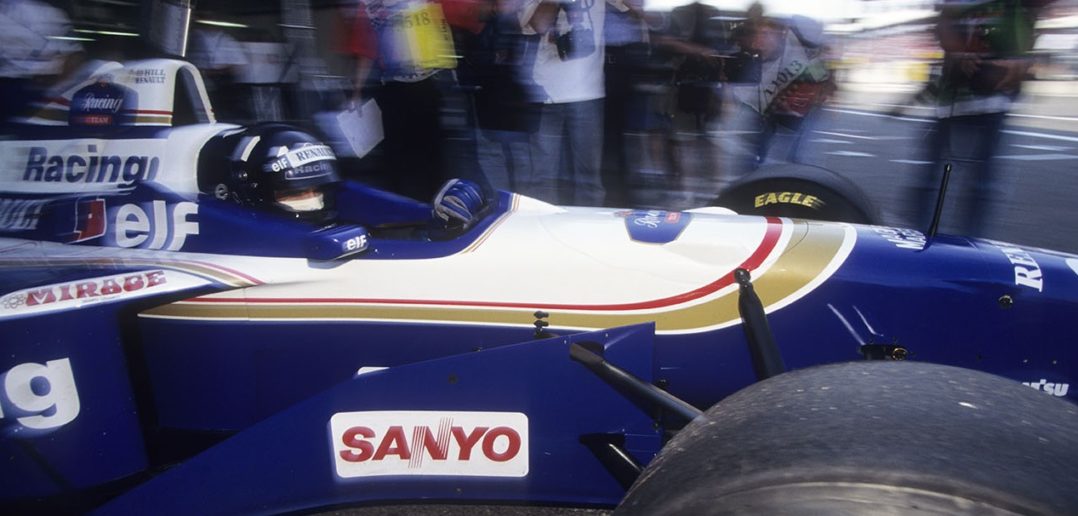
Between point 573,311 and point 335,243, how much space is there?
710 millimetres

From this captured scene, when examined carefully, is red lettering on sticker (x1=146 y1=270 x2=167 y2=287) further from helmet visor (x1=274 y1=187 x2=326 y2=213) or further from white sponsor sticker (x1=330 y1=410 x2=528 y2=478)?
white sponsor sticker (x1=330 y1=410 x2=528 y2=478)

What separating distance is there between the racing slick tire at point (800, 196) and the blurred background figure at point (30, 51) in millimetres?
3137

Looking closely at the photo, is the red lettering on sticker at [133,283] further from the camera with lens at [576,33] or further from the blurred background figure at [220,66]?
the blurred background figure at [220,66]

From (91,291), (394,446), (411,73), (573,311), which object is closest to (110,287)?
(91,291)

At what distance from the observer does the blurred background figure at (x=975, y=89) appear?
462 centimetres

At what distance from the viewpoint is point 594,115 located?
17.6 ft

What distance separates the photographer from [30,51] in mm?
4434

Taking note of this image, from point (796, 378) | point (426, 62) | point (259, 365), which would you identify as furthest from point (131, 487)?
point (426, 62)

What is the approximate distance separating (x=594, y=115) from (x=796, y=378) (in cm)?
375

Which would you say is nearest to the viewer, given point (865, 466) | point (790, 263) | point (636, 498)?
point (865, 466)

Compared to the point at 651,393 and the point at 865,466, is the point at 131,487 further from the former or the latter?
the point at 865,466

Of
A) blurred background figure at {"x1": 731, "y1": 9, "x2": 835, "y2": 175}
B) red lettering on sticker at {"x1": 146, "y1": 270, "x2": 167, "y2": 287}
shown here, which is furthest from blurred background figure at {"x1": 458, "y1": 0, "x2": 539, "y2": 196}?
red lettering on sticker at {"x1": 146, "y1": 270, "x2": 167, "y2": 287}

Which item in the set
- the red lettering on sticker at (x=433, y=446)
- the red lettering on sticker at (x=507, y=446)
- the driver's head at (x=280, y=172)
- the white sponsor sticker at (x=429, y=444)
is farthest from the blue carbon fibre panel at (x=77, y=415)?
the red lettering on sticker at (x=507, y=446)

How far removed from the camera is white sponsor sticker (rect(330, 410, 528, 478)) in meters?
2.42
